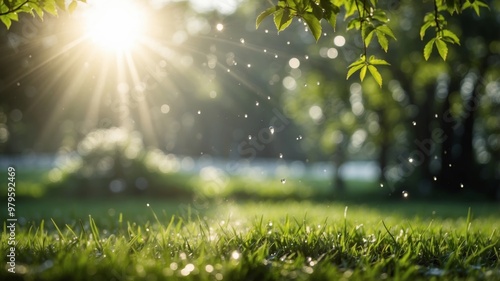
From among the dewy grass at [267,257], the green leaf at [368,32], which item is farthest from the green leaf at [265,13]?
the dewy grass at [267,257]

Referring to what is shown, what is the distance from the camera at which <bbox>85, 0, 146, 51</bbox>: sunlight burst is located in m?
10.1

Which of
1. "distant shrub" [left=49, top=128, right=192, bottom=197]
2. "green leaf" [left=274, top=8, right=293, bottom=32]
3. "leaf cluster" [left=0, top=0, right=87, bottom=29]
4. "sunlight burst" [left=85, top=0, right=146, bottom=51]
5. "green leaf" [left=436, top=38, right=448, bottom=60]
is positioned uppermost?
"sunlight burst" [left=85, top=0, right=146, bottom=51]

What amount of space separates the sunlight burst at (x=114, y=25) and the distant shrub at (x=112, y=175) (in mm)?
3188

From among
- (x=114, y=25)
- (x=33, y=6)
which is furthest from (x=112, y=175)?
(x=33, y=6)

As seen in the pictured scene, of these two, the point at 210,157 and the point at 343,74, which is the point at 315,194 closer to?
the point at 343,74

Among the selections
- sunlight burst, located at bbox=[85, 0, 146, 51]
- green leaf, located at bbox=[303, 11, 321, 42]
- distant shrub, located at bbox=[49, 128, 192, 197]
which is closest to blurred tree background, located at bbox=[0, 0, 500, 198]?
distant shrub, located at bbox=[49, 128, 192, 197]

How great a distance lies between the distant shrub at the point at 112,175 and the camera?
1625cm

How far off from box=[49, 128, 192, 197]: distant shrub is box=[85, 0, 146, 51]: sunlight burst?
126 inches

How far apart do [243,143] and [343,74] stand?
3340cm

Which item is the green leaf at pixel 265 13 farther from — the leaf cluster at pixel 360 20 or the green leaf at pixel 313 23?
the green leaf at pixel 313 23

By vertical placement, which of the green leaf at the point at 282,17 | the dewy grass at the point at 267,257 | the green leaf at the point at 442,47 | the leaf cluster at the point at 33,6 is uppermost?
the leaf cluster at the point at 33,6

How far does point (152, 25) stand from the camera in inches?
760

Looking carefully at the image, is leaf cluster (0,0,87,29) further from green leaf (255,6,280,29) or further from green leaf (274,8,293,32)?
green leaf (274,8,293,32)

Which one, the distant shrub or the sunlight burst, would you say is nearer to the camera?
the sunlight burst
